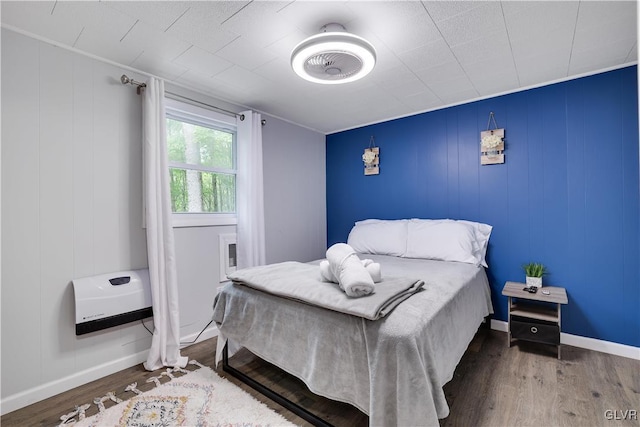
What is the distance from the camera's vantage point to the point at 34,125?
1.88 metres

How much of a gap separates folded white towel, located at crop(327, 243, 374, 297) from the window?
1.57 metres

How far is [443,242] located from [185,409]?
240cm

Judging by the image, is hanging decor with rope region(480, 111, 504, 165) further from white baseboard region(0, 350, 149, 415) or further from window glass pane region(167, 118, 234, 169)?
white baseboard region(0, 350, 149, 415)

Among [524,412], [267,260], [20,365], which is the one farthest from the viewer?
[267,260]

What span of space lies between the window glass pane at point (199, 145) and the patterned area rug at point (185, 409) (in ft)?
6.00

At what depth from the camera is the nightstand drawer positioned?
2.28 meters

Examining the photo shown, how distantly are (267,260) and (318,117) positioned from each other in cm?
180

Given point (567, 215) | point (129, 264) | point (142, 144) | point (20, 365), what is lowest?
point (20, 365)

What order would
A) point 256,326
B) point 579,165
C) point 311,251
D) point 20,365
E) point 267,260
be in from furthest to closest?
point 311,251 < point 267,260 < point 579,165 < point 256,326 < point 20,365

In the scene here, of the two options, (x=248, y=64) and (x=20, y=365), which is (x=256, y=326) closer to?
(x=20, y=365)

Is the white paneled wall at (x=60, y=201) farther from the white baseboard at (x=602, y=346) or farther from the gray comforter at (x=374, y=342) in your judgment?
the white baseboard at (x=602, y=346)

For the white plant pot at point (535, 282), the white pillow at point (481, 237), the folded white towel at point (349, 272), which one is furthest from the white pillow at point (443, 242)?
the folded white towel at point (349, 272)

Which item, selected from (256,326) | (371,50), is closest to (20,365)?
(256,326)

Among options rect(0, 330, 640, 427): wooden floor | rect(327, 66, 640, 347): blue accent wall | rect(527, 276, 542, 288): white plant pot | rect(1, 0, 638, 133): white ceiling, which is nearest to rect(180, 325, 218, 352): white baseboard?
rect(0, 330, 640, 427): wooden floor
